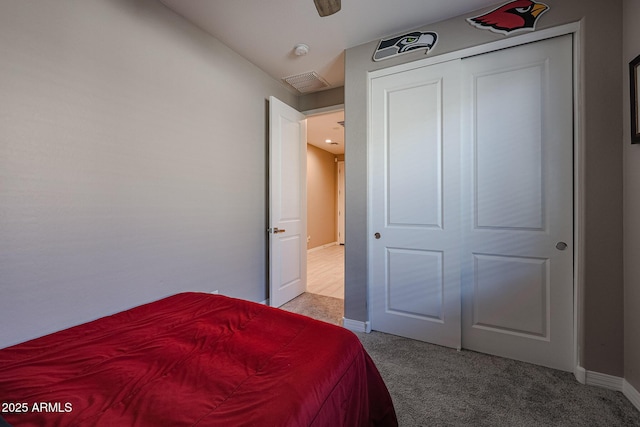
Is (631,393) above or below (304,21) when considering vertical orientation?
below

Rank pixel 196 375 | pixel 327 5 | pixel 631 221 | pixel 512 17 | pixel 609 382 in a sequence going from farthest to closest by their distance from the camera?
pixel 512 17 < pixel 609 382 < pixel 631 221 < pixel 327 5 < pixel 196 375

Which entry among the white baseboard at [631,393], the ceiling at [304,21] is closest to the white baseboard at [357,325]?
the white baseboard at [631,393]

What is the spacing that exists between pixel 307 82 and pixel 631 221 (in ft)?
9.65

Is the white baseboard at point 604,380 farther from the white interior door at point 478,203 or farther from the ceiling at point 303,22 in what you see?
the ceiling at point 303,22

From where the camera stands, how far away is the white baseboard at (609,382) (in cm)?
151

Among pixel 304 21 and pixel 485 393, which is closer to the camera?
pixel 485 393

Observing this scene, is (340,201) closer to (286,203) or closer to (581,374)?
(286,203)

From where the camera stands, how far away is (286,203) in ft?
10.1

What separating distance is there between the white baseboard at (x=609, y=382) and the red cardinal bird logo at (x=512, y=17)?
7.47ft

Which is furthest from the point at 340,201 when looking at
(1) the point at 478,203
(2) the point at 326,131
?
(1) the point at 478,203

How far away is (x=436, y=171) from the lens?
2146 millimetres

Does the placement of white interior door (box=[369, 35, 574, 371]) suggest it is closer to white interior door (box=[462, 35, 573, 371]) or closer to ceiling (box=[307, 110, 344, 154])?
white interior door (box=[462, 35, 573, 371])

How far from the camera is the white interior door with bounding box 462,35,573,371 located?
70.6 inches

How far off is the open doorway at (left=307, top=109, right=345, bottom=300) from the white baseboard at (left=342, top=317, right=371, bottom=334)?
0.84 metres
